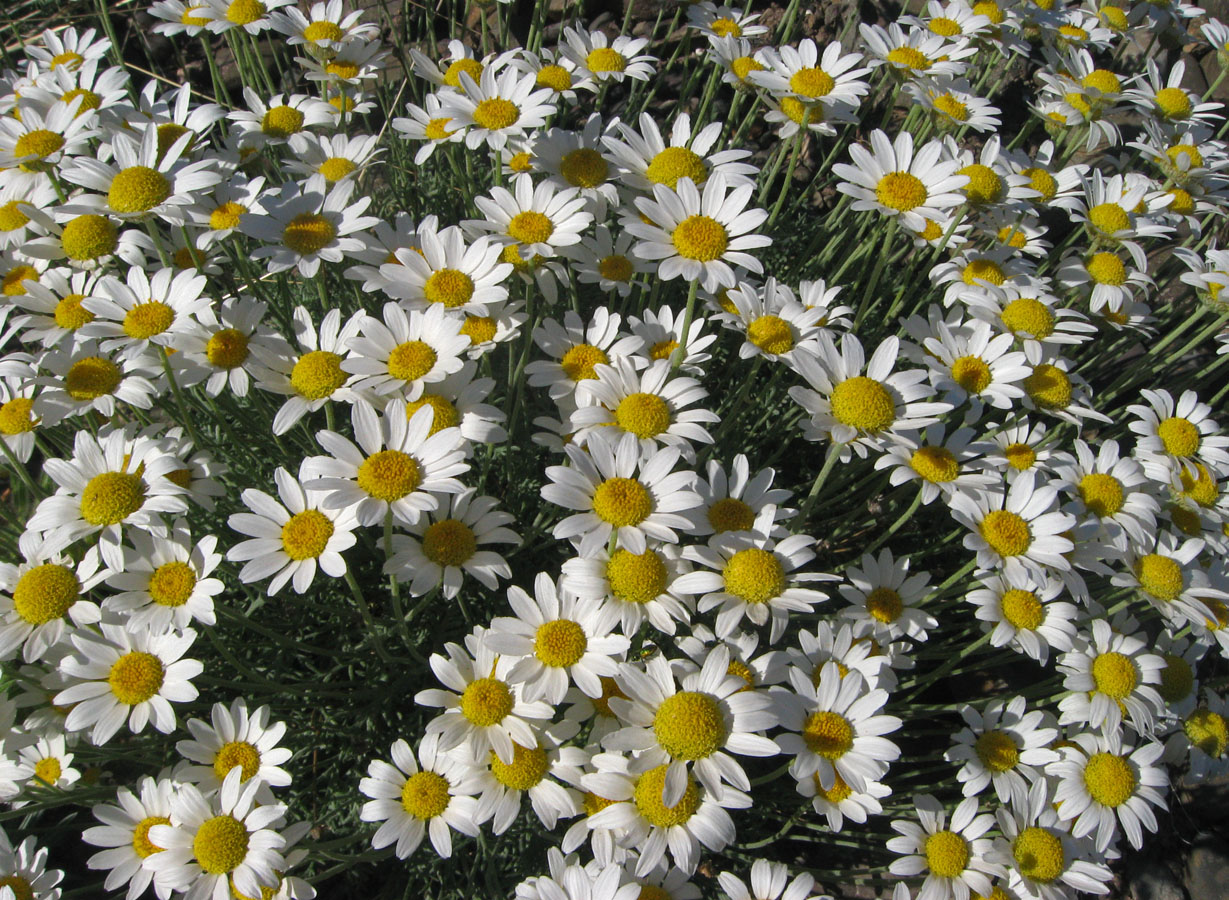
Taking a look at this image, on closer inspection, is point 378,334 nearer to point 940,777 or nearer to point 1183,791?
point 940,777

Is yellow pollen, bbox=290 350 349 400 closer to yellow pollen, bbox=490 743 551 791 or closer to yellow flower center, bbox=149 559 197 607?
yellow flower center, bbox=149 559 197 607

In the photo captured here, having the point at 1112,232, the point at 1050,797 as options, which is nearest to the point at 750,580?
the point at 1050,797

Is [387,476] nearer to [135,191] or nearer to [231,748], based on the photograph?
[231,748]

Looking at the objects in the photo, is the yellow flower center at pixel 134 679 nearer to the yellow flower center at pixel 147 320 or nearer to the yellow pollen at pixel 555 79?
the yellow flower center at pixel 147 320

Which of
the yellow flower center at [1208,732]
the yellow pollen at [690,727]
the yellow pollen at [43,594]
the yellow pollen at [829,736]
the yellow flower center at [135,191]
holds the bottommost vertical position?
the yellow flower center at [1208,732]

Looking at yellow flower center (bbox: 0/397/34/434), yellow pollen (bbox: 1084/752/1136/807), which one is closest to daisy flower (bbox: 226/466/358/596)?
yellow flower center (bbox: 0/397/34/434)

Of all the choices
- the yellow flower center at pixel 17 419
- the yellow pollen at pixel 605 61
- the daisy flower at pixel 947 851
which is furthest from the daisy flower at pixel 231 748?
the yellow pollen at pixel 605 61
